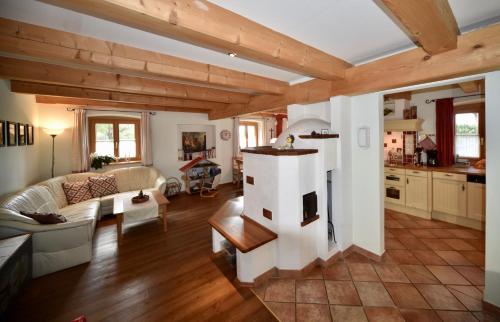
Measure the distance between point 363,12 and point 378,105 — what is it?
1.32 meters

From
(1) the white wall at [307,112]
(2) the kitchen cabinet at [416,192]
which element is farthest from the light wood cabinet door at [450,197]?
(1) the white wall at [307,112]

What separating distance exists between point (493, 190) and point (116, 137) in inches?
262

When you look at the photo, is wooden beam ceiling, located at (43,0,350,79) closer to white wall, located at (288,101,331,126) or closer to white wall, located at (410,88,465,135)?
white wall, located at (288,101,331,126)

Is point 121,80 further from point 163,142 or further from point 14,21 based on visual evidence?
point 163,142

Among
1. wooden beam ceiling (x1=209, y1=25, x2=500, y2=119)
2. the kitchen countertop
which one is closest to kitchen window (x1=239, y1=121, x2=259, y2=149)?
the kitchen countertop

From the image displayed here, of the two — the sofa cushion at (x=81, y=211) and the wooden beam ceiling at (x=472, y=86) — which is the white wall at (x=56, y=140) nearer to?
the sofa cushion at (x=81, y=211)

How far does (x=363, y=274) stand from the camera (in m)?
2.36

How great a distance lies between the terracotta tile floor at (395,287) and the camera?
72.4 inches

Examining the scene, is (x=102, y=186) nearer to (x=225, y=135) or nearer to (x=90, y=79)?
(x=90, y=79)

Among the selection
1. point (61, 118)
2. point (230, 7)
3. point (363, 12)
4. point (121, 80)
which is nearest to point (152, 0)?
point (230, 7)

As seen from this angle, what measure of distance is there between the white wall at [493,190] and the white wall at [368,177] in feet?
2.90

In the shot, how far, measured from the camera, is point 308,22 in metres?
1.54

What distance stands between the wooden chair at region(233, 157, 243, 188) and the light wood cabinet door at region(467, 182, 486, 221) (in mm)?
5077

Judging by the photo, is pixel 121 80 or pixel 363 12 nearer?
pixel 363 12
